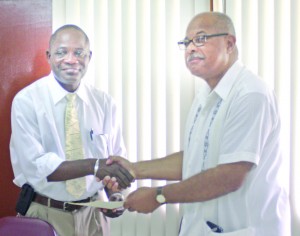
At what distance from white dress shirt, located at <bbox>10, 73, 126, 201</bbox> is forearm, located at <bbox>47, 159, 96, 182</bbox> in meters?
0.03

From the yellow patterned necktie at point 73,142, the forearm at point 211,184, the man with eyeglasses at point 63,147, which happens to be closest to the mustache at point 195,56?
the forearm at point 211,184

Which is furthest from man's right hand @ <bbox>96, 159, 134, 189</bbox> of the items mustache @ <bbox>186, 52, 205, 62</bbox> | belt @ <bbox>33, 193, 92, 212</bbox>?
mustache @ <bbox>186, 52, 205, 62</bbox>

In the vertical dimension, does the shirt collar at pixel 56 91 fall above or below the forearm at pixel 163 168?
above

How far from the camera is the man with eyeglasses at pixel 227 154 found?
1.76 m

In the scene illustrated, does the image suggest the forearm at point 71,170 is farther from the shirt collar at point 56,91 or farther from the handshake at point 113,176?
the shirt collar at point 56,91

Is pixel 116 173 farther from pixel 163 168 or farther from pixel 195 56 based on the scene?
pixel 195 56

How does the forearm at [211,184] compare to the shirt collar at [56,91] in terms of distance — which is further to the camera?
the shirt collar at [56,91]

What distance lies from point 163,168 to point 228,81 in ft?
2.35

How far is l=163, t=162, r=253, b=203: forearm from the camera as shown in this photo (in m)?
1.76

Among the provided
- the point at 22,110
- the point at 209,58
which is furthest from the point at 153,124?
the point at 209,58

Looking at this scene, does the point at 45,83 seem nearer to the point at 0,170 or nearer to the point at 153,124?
the point at 0,170

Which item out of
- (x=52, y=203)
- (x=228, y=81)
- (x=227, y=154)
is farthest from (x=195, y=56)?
(x=52, y=203)

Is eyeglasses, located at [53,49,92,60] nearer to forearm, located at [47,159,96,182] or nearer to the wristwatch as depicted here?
forearm, located at [47,159,96,182]

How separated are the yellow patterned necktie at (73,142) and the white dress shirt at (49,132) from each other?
28 millimetres
